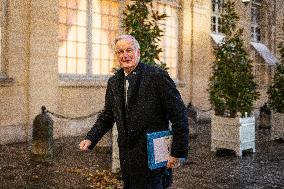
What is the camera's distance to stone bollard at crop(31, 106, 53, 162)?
309 inches

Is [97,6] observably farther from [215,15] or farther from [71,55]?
[215,15]

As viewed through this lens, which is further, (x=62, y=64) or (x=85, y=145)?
(x=62, y=64)

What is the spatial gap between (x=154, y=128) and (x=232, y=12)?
6.92m

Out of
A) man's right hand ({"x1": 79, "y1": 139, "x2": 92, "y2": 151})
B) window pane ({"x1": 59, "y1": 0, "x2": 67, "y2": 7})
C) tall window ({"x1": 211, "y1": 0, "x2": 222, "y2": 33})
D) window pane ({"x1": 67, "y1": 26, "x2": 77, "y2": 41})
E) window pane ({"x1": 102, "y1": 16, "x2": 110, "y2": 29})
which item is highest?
tall window ({"x1": 211, "y1": 0, "x2": 222, "y2": 33})

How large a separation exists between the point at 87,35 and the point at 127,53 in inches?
344

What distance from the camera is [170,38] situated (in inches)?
583

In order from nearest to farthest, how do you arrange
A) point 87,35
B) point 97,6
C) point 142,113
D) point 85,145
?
point 142,113 → point 85,145 → point 87,35 → point 97,6

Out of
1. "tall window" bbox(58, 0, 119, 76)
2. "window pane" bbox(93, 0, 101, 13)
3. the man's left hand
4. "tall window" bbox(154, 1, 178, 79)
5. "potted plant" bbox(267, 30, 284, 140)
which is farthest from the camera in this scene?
"tall window" bbox(154, 1, 178, 79)

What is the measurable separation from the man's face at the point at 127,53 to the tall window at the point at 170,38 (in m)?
11.1

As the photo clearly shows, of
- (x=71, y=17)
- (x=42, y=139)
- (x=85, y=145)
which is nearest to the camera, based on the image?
(x=85, y=145)

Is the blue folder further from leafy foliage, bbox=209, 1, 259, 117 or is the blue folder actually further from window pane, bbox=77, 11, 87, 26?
window pane, bbox=77, 11, 87, 26

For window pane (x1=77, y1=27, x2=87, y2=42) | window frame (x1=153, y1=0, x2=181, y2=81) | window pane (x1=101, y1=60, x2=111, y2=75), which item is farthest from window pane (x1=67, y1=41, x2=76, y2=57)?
window frame (x1=153, y1=0, x2=181, y2=81)

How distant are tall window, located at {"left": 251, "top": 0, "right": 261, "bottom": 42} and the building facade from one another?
400 cm

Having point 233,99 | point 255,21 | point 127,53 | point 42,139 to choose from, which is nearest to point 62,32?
point 42,139
